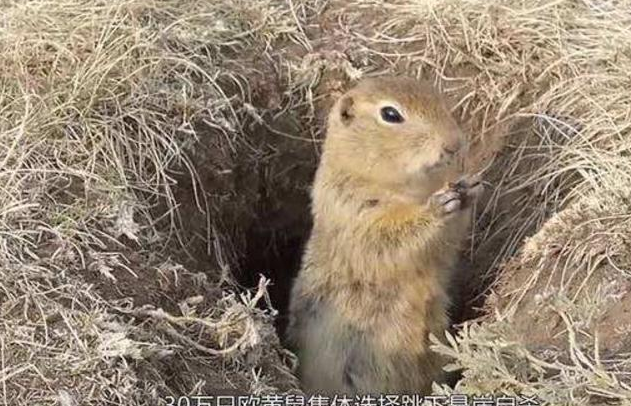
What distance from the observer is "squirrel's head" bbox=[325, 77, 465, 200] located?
3973 mm

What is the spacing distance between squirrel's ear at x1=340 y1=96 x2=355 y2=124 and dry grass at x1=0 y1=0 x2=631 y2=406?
1.93ft

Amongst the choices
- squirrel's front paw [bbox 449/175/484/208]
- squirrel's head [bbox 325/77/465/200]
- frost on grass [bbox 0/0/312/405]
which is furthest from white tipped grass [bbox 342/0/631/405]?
frost on grass [bbox 0/0/312/405]

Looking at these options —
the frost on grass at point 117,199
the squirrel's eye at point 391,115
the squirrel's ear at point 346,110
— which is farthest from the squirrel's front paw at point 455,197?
the frost on grass at point 117,199

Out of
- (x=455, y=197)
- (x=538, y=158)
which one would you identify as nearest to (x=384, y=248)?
(x=455, y=197)

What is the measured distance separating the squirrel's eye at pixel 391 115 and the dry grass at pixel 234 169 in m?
0.68

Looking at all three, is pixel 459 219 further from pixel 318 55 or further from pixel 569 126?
pixel 318 55

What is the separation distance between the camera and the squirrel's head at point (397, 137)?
3.97m

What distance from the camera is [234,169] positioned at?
4.86 metres

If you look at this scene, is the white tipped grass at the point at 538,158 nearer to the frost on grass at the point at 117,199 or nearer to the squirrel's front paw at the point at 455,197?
the squirrel's front paw at the point at 455,197

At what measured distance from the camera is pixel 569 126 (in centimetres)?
460

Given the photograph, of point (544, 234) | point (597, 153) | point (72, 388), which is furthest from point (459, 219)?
point (72, 388)

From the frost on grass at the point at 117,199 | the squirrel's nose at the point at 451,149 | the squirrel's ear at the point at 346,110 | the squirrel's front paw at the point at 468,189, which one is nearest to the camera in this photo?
the frost on grass at the point at 117,199

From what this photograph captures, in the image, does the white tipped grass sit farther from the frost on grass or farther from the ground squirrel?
the frost on grass

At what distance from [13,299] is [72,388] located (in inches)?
16.0
